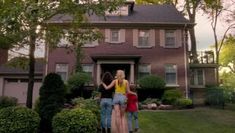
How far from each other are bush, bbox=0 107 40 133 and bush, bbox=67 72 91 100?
500 inches

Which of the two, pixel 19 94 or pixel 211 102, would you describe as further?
pixel 19 94

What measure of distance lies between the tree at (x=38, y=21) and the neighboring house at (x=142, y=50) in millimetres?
12620

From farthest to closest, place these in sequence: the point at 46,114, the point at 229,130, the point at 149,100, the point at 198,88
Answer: the point at 198,88 → the point at 149,100 → the point at 229,130 → the point at 46,114

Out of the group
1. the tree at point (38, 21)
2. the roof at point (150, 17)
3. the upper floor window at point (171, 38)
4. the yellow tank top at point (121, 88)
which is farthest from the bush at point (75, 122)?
the upper floor window at point (171, 38)

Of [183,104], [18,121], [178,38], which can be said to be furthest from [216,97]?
[18,121]

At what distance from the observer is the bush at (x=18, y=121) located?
10852mm

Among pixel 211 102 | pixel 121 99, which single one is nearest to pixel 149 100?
pixel 211 102

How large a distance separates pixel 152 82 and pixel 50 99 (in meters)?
13.1

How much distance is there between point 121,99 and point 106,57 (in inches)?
632

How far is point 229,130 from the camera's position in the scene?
524 inches

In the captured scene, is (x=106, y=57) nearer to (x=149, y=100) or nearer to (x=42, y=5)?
(x=149, y=100)

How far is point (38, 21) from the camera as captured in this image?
36.6 ft

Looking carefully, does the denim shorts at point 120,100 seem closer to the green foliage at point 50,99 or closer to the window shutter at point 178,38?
the green foliage at point 50,99

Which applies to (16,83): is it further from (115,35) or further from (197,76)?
(197,76)
